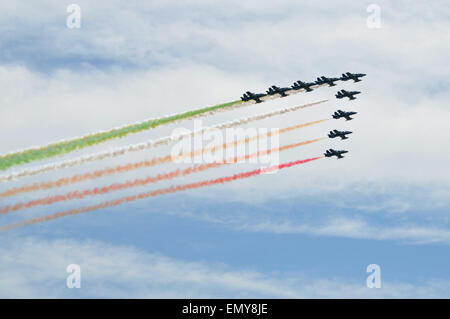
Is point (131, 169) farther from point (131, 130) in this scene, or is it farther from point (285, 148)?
point (285, 148)

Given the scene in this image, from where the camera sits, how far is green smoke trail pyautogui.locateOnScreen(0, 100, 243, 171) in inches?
5876

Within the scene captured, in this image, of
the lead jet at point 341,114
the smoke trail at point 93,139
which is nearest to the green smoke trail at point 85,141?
the smoke trail at point 93,139

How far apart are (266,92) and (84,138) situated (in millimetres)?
35479

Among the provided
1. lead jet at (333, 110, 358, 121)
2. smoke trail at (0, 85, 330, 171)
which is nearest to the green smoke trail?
smoke trail at (0, 85, 330, 171)

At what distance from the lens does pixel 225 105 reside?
167375 millimetres

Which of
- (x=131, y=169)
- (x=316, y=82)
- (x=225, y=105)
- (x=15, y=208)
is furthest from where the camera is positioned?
(x=316, y=82)

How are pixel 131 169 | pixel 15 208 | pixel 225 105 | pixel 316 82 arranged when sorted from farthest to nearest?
pixel 316 82 → pixel 225 105 → pixel 131 169 → pixel 15 208

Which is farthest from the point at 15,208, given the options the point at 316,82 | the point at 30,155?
the point at 316,82

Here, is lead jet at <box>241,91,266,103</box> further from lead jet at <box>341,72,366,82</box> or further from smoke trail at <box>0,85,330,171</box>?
lead jet at <box>341,72,366,82</box>

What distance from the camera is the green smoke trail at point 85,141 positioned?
14925cm

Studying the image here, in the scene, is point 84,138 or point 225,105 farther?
point 225,105

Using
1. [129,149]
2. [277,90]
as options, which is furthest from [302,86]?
[129,149]
